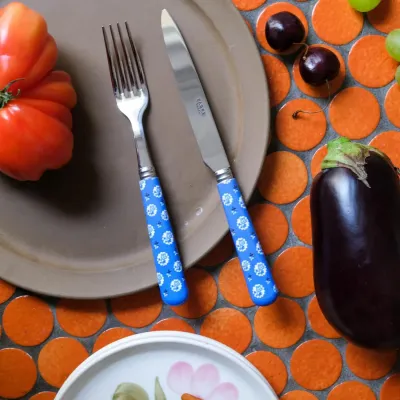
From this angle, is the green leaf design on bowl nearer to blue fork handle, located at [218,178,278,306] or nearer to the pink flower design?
the pink flower design

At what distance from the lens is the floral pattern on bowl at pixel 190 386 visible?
31.0 inches

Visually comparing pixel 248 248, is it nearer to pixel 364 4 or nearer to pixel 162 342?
pixel 162 342

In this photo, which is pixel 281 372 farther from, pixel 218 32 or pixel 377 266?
pixel 218 32

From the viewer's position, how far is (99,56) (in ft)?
2.54

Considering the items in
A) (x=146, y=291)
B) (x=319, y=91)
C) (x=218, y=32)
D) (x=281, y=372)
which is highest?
(x=218, y=32)

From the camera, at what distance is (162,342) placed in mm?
769

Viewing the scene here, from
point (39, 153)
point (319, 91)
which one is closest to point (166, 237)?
point (39, 153)

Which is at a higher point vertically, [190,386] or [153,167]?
[153,167]

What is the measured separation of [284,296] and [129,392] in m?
0.26

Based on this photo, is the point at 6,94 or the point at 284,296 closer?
the point at 6,94

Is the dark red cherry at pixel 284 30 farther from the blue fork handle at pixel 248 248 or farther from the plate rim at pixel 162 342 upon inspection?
the plate rim at pixel 162 342

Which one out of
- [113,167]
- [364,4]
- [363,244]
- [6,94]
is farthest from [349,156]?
[6,94]

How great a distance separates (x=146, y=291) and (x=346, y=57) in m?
0.43

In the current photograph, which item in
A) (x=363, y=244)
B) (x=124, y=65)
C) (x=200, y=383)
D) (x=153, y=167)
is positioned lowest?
(x=200, y=383)
